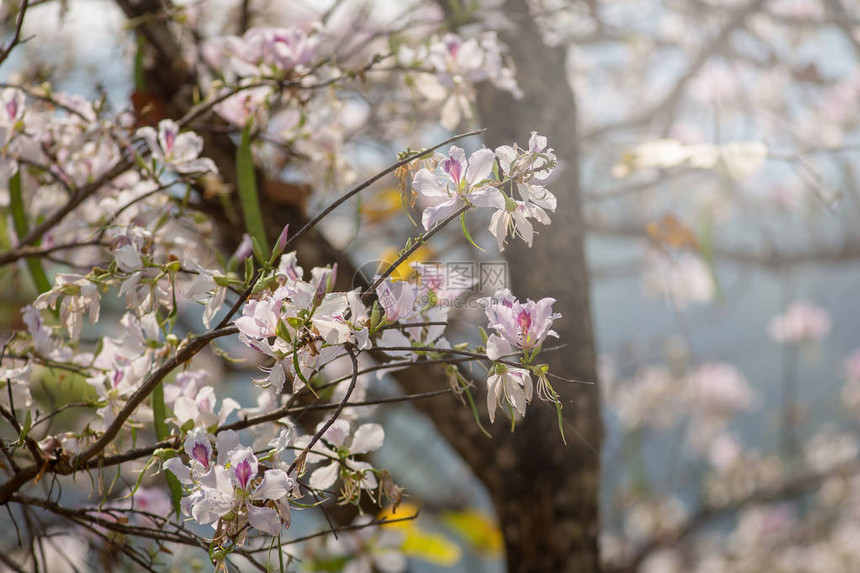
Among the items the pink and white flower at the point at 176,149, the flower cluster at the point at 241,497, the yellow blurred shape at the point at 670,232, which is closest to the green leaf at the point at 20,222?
the pink and white flower at the point at 176,149

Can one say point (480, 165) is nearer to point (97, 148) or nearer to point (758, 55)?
point (97, 148)

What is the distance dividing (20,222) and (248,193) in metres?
0.16

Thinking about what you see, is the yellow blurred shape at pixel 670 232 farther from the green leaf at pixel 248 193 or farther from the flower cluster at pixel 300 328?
the flower cluster at pixel 300 328

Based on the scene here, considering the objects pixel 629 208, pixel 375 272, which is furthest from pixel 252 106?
pixel 629 208

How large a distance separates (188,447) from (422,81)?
34 centimetres

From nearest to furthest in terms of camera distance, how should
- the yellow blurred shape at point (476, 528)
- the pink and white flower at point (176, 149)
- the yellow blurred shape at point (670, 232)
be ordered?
the pink and white flower at point (176, 149) → the yellow blurred shape at point (670, 232) → the yellow blurred shape at point (476, 528)

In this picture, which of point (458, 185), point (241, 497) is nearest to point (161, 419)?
point (241, 497)

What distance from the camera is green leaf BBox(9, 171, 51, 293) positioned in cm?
48

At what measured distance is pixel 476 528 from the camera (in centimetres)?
138

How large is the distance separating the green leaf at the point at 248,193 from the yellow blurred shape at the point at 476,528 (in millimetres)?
996

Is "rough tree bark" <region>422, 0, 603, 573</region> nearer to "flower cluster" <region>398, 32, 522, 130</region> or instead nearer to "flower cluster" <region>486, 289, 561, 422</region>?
"flower cluster" <region>398, 32, 522, 130</region>

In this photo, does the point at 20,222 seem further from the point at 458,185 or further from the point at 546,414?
the point at 546,414

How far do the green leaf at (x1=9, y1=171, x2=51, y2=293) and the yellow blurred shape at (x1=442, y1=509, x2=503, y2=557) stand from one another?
1017 mm

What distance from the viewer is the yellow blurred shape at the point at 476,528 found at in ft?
4.43
